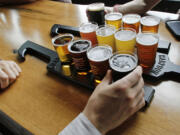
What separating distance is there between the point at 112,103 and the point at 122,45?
1.07ft

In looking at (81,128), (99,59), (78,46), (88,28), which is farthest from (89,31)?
(81,128)

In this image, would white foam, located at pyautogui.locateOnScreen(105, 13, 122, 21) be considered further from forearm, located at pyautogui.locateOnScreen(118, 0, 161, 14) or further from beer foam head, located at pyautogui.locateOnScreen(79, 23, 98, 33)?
forearm, located at pyautogui.locateOnScreen(118, 0, 161, 14)

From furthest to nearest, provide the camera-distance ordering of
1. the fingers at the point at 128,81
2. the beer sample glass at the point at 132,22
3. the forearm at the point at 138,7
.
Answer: the forearm at the point at 138,7 < the beer sample glass at the point at 132,22 < the fingers at the point at 128,81

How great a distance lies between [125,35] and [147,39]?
0.11m

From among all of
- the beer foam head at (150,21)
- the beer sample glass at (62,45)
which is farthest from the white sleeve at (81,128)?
the beer foam head at (150,21)

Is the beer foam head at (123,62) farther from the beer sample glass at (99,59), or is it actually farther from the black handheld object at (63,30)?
the black handheld object at (63,30)

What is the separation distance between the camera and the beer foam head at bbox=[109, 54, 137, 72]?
25.6 inches

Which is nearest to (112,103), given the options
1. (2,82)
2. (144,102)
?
A: (144,102)

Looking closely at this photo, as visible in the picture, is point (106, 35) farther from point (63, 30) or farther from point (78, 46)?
point (63, 30)

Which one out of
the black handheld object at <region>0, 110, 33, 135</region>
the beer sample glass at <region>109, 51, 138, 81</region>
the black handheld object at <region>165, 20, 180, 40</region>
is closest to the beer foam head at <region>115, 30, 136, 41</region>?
the beer sample glass at <region>109, 51, 138, 81</region>

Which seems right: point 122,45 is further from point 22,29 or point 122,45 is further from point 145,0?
point 22,29

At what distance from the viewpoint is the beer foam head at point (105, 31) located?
2.81 feet

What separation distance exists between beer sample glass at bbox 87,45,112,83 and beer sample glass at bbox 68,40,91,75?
0.03m

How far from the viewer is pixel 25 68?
3.42 feet
